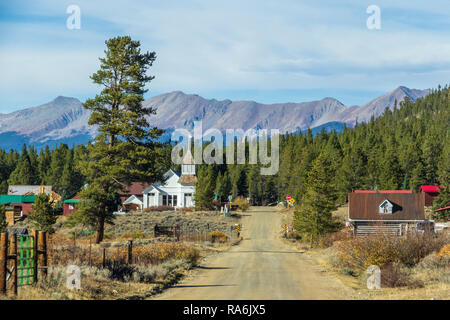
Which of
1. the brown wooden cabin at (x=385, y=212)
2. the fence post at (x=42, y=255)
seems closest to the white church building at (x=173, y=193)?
the brown wooden cabin at (x=385, y=212)

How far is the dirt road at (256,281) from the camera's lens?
58.5ft

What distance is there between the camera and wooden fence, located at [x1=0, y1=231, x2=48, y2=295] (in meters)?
14.5

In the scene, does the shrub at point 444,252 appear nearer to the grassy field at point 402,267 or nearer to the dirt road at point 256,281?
the grassy field at point 402,267

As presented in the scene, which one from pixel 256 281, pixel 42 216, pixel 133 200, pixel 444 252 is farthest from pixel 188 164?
pixel 256 281

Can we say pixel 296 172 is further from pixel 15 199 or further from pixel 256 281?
pixel 256 281

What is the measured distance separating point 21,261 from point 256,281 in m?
9.71

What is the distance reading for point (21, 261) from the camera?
54.4 feet

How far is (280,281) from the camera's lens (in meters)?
22.0

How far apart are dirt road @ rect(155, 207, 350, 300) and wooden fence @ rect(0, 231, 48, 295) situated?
4011 millimetres

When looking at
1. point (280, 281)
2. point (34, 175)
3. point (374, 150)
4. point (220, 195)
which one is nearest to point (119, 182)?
point (280, 281)

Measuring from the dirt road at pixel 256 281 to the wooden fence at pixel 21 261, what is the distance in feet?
13.2

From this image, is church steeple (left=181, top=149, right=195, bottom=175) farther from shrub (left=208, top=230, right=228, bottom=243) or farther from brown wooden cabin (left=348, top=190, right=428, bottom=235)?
shrub (left=208, top=230, right=228, bottom=243)
